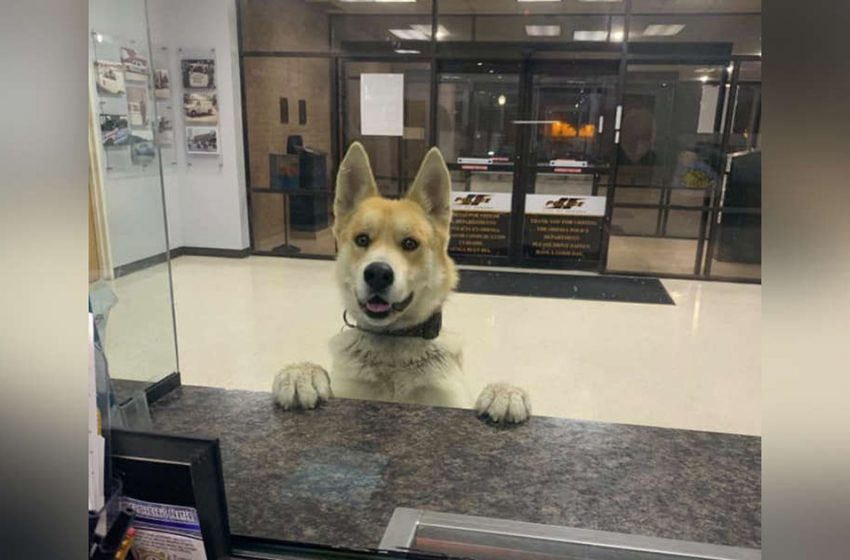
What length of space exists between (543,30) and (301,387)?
2547 millimetres

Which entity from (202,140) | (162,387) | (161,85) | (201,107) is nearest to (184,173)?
(202,140)

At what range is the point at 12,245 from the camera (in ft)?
1.48

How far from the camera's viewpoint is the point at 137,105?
1.70 meters

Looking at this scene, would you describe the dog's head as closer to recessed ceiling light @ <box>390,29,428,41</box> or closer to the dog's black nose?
the dog's black nose

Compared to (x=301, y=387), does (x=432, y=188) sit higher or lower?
higher

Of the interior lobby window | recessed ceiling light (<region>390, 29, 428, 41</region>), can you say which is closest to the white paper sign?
recessed ceiling light (<region>390, 29, 428, 41</region>)

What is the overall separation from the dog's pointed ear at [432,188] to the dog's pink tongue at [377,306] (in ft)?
0.75

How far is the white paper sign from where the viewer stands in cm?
183

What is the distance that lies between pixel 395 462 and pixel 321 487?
131 millimetres

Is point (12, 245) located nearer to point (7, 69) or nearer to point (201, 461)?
point (7, 69)

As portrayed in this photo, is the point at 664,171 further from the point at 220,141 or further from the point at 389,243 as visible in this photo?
the point at 389,243

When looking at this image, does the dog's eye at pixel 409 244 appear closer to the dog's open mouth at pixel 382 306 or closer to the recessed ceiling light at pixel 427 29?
the dog's open mouth at pixel 382 306

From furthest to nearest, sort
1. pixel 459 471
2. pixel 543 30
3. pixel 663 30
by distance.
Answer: pixel 663 30 → pixel 543 30 → pixel 459 471

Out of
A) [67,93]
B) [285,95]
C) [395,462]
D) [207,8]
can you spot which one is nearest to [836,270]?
[67,93]
